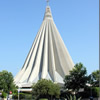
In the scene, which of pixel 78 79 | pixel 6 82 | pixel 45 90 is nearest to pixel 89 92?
pixel 78 79

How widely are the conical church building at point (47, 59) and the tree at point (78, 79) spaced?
37.0ft

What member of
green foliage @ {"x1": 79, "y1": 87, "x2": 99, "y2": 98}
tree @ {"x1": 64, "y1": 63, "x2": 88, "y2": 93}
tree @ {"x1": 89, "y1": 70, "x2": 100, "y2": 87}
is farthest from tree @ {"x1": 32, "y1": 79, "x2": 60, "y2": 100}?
tree @ {"x1": 89, "y1": 70, "x2": 100, "y2": 87}

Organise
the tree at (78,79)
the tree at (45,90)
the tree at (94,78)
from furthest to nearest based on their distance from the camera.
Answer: the tree at (94,78) → the tree at (78,79) → the tree at (45,90)

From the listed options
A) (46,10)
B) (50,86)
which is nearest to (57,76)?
(50,86)

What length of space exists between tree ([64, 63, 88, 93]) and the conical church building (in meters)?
11.3

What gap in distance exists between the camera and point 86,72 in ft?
104

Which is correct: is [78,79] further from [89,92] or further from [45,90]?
[45,90]

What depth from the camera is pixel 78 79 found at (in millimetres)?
31219

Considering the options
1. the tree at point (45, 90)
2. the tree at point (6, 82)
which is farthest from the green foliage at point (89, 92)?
the tree at point (6, 82)

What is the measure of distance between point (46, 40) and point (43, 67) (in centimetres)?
859

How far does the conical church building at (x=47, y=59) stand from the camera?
45278mm

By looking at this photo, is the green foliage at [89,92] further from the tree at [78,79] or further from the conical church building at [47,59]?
the conical church building at [47,59]

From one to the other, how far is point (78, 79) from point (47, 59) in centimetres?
1892

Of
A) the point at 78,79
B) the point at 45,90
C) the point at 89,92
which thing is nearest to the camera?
the point at 45,90
